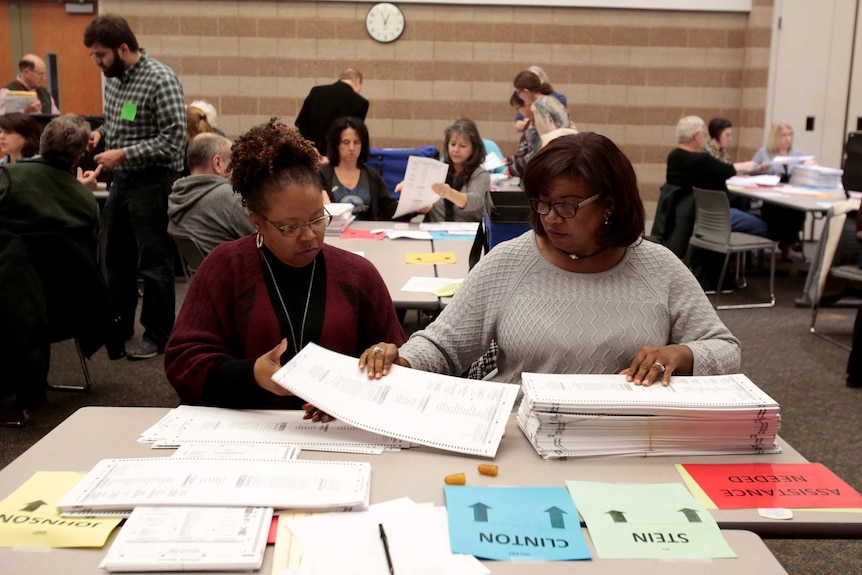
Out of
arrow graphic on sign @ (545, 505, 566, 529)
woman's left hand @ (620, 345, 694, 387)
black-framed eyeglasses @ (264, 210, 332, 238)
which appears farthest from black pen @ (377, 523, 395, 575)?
black-framed eyeglasses @ (264, 210, 332, 238)

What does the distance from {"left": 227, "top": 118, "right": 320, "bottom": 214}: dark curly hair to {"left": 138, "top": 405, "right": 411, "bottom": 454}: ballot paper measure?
0.49 m

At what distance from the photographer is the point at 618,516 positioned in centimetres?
132

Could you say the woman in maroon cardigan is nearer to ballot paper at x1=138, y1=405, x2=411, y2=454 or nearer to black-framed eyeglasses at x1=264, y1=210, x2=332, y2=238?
black-framed eyeglasses at x1=264, y1=210, x2=332, y2=238

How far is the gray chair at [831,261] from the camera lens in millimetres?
4781

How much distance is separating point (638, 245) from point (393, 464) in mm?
828

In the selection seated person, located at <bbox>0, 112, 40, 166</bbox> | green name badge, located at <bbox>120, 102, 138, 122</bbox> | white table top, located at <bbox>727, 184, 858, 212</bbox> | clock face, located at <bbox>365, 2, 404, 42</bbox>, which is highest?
clock face, located at <bbox>365, 2, 404, 42</bbox>

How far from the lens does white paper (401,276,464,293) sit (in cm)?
303

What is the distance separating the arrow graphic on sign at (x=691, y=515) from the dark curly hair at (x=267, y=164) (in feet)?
3.53

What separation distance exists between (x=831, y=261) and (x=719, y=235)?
93cm

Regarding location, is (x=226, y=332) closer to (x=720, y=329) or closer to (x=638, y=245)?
(x=638, y=245)

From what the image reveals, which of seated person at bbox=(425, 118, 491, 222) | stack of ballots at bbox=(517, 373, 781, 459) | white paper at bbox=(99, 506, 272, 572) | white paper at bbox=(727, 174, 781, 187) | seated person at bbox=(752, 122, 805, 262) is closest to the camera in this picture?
white paper at bbox=(99, 506, 272, 572)

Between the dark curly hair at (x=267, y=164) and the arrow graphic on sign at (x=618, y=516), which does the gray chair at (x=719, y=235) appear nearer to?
the dark curly hair at (x=267, y=164)

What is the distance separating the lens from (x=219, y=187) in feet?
12.3

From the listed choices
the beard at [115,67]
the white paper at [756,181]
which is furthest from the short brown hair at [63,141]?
the white paper at [756,181]
